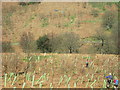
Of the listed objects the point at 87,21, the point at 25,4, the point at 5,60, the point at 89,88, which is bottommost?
the point at 89,88

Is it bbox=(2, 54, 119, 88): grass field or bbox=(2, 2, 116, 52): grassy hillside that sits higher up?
bbox=(2, 2, 116, 52): grassy hillside

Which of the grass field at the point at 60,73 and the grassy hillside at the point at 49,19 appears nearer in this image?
the grass field at the point at 60,73

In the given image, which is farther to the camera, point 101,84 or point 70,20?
point 70,20

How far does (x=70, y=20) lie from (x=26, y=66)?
79.9 feet

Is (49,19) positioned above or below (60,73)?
above

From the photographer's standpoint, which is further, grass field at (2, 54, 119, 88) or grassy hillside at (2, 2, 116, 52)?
grassy hillside at (2, 2, 116, 52)

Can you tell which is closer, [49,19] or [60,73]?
[60,73]

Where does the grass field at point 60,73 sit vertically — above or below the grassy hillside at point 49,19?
below

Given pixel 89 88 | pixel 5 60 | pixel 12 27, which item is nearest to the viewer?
pixel 89 88

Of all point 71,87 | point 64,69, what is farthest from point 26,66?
point 71,87

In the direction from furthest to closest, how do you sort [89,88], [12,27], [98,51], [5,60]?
[12,27], [98,51], [5,60], [89,88]

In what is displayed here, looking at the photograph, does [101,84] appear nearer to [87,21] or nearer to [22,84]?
[22,84]

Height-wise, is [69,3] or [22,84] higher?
[69,3]

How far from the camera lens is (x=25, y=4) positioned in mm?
45438
